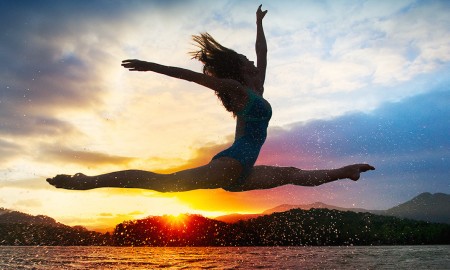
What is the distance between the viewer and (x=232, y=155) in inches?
215

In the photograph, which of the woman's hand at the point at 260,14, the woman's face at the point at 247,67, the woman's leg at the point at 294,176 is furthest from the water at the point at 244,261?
the woman's face at the point at 247,67

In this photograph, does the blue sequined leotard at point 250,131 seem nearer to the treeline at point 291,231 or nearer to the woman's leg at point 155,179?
the woman's leg at point 155,179

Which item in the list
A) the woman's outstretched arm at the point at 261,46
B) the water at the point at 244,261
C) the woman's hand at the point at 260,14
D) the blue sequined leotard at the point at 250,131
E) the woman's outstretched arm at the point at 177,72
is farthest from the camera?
the water at the point at 244,261

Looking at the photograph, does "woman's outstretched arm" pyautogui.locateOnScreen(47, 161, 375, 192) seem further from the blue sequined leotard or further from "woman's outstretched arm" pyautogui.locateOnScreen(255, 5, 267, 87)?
"woman's outstretched arm" pyautogui.locateOnScreen(255, 5, 267, 87)

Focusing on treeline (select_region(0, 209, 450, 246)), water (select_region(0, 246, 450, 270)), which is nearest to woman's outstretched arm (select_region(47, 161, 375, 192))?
water (select_region(0, 246, 450, 270))

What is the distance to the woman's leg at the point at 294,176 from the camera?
581 centimetres

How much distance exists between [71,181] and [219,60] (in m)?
2.98

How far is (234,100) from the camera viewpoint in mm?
5715

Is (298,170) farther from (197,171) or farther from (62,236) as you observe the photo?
(62,236)

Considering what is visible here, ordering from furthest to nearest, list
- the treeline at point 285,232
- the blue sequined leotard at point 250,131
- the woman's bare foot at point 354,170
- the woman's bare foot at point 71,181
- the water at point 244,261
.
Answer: the treeline at point 285,232, the water at point 244,261, the woman's bare foot at point 354,170, the blue sequined leotard at point 250,131, the woman's bare foot at point 71,181

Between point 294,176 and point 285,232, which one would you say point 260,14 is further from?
point 285,232

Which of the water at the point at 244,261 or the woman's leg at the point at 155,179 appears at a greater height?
the woman's leg at the point at 155,179

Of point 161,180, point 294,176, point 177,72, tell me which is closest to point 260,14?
point 177,72

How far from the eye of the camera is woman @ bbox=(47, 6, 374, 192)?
5133mm
